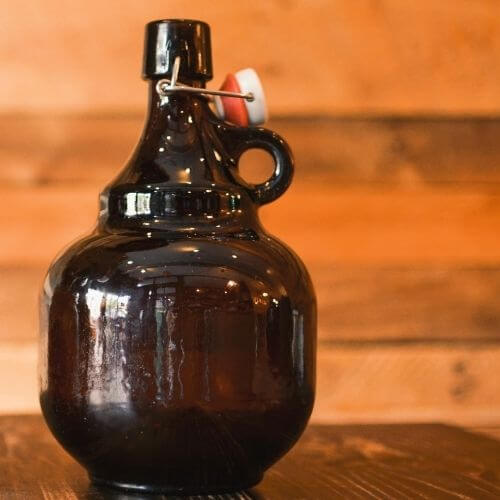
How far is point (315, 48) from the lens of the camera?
1.38 meters

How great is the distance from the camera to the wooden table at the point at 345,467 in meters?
0.76

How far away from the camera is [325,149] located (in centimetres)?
139

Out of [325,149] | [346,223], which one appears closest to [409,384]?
[346,223]

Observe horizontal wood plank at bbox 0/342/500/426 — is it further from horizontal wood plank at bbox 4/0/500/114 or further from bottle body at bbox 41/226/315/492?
bottle body at bbox 41/226/315/492

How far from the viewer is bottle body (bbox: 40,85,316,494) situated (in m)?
0.69

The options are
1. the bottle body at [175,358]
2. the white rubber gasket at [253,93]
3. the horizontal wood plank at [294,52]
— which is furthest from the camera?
the horizontal wood plank at [294,52]

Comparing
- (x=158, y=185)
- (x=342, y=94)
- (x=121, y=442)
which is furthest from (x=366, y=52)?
(x=121, y=442)

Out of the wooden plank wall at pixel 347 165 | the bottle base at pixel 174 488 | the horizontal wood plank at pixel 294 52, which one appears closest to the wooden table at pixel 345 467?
the bottle base at pixel 174 488

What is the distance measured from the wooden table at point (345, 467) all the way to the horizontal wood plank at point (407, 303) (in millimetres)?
266

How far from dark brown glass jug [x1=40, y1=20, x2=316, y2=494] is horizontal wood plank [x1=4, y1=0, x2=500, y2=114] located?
0.57 m

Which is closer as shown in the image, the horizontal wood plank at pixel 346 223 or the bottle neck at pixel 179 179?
the bottle neck at pixel 179 179

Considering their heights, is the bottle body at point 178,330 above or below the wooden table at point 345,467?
above

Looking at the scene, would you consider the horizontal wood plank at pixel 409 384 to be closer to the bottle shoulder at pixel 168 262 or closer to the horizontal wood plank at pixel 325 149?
the horizontal wood plank at pixel 325 149

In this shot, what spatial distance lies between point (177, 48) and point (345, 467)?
0.39 m
